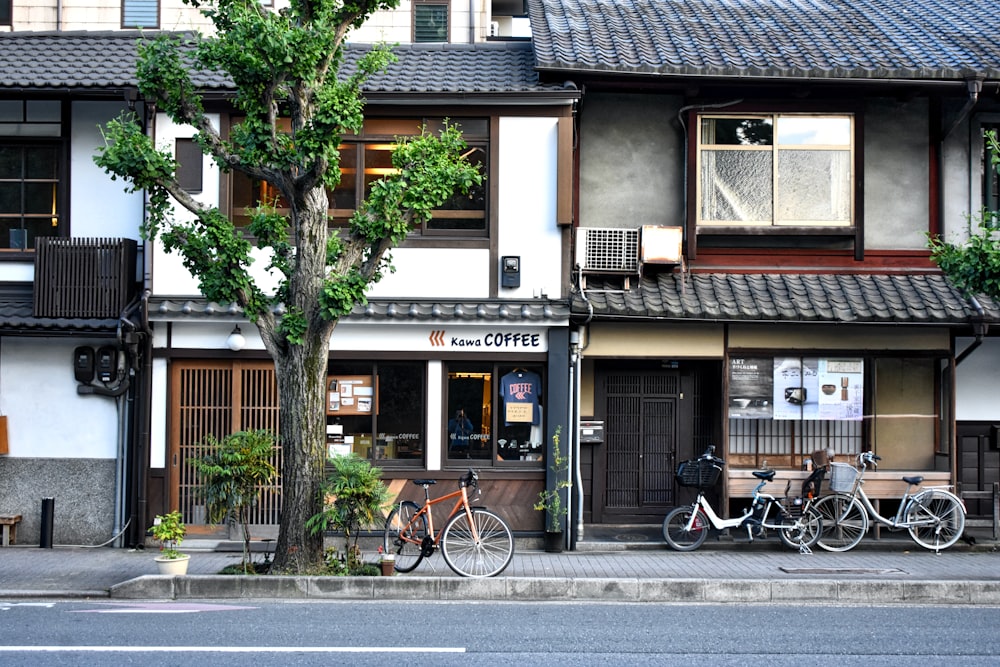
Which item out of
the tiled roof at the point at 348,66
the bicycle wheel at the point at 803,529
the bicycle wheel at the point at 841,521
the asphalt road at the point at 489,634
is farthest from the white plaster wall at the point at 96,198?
the bicycle wheel at the point at 841,521

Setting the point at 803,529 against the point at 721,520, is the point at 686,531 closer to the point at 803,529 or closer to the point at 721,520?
the point at 721,520

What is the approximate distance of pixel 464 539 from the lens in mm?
12398

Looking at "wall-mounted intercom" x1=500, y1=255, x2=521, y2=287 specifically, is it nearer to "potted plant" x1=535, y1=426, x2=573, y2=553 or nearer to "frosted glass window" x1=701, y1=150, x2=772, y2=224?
"potted plant" x1=535, y1=426, x2=573, y2=553

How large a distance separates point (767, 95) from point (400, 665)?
35.2 ft

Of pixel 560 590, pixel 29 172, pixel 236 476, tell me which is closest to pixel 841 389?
pixel 560 590

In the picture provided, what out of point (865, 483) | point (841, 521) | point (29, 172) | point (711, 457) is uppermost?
point (29, 172)

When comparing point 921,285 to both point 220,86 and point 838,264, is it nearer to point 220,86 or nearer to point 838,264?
point 838,264

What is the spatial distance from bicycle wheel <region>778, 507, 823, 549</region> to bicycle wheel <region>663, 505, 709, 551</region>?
3.59 feet

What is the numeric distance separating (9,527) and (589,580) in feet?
28.2

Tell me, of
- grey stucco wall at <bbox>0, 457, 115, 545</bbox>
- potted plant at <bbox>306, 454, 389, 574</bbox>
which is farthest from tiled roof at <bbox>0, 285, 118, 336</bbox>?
potted plant at <bbox>306, 454, 389, 574</bbox>

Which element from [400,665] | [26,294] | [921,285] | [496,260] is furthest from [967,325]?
[26,294]

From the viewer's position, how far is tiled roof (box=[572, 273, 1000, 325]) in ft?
48.1

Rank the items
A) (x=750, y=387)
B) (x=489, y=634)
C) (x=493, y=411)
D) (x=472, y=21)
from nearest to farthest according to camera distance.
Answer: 1. (x=489, y=634)
2. (x=493, y=411)
3. (x=750, y=387)
4. (x=472, y=21)

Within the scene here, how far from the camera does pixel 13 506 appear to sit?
1521 cm
